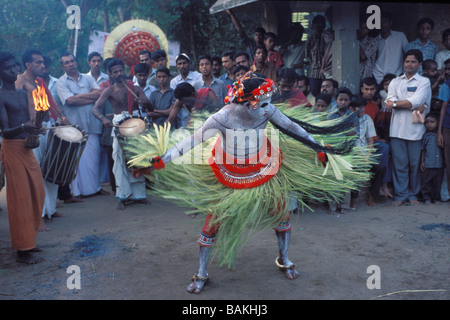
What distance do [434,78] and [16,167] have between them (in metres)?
5.37

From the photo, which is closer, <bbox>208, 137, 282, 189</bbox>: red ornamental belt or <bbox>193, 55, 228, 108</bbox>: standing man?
<bbox>208, 137, 282, 189</bbox>: red ornamental belt

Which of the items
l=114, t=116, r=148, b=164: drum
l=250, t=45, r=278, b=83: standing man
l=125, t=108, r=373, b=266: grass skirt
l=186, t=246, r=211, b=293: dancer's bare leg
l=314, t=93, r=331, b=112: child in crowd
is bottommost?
l=186, t=246, r=211, b=293: dancer's bare leg

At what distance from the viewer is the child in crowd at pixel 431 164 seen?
5879 millimetres

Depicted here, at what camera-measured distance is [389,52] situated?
6.74 metres

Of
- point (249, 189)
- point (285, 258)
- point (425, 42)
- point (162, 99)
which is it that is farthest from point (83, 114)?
point (425, 42)

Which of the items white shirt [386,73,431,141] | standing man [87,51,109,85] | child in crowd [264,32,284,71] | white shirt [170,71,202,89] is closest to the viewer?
white shirt [386,73,431,141]

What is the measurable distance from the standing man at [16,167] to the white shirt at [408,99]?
4434 millimetres

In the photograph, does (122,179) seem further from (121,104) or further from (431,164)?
(431,164)

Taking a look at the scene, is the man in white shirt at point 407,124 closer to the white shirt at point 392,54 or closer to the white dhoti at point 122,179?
the white shirt at point 392,54

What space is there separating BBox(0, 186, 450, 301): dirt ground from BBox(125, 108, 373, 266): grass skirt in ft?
1.22

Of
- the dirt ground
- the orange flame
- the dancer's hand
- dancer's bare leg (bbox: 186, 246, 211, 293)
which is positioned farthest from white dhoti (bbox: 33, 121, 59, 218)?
dancer's bare leg (bbox: 186, 246, 211, 293)

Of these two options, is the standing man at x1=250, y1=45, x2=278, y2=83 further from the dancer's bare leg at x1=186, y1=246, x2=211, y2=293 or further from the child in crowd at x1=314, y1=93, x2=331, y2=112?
the dancer's bare leg at x1=186, y1=246, x2=211, y2=293

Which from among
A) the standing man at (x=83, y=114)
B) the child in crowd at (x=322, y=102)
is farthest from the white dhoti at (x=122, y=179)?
the child in crowd at (x=322, y=102)

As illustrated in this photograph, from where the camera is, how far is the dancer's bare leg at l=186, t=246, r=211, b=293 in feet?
11.3
